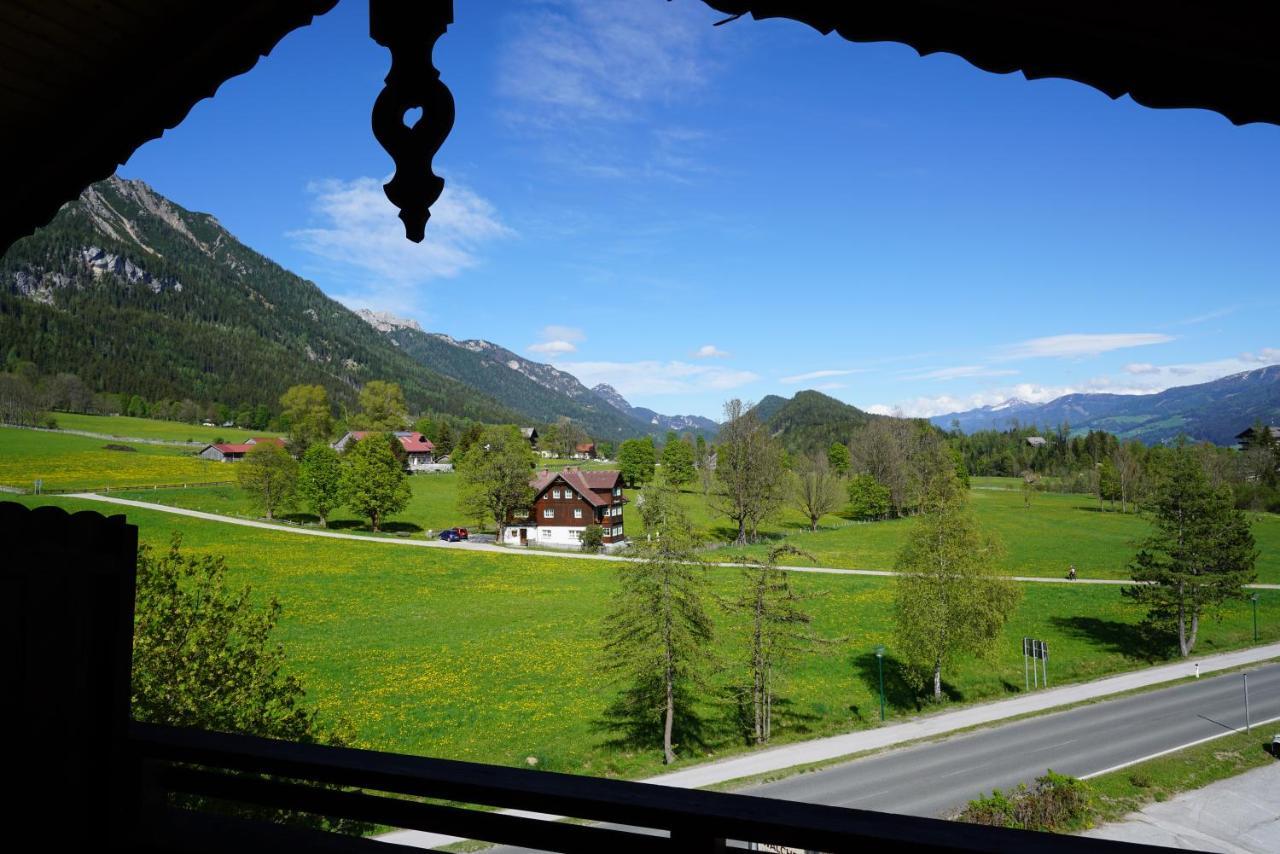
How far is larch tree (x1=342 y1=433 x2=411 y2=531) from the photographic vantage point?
47906 mm

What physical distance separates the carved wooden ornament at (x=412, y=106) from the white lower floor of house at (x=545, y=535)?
156 feet

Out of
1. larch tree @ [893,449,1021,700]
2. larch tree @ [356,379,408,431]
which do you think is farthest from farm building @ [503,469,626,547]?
larch tree @ [356,379,408,431]

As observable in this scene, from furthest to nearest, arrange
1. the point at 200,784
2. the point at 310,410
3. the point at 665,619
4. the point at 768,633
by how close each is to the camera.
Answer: the point at 310,410
the point at 768,633
the point at 665,619
the point at 200,784

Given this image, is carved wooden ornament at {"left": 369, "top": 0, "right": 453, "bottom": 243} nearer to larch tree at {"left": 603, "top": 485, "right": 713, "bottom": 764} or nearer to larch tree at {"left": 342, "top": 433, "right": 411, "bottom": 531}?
larch tree at {"left": 603, "top": 485, "right": 713, "bottom": 764}

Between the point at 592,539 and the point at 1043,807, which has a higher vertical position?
the point at 592,539

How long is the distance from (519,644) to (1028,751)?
16025mm

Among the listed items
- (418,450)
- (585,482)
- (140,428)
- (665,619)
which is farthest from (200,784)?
(140,428)

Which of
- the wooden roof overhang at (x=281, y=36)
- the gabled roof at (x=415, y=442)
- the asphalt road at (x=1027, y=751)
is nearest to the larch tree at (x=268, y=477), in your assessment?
the gabled roof at (x=415, y=442)

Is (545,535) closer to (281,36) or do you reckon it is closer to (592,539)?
(592,539)

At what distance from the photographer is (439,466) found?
90.4 m

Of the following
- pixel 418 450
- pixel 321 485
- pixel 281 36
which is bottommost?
pixel 321 485

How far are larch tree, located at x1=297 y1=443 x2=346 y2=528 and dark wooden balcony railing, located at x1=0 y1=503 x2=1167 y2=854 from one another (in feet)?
162

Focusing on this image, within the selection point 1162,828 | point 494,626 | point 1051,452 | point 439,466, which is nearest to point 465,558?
point 494,626

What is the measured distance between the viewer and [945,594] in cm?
2064
